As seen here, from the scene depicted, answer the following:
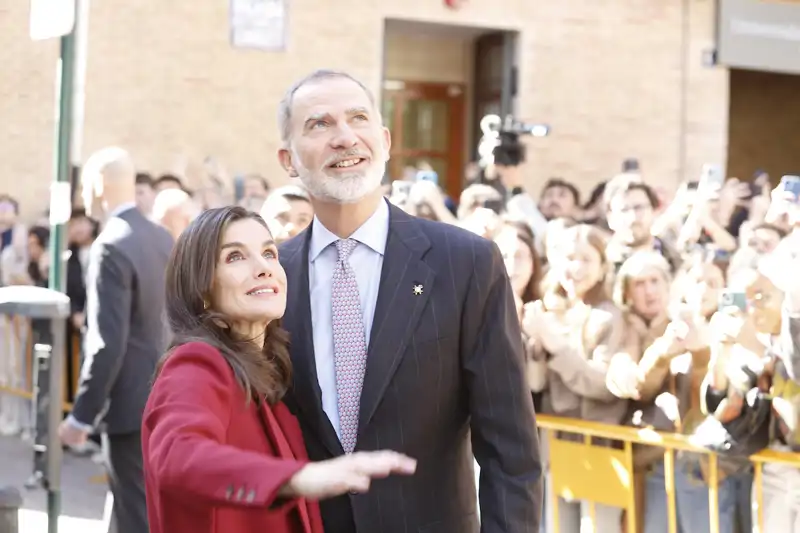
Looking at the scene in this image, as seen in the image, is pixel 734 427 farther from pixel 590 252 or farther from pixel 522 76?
pixel 522 76

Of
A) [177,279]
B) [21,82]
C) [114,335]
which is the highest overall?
[21,82]

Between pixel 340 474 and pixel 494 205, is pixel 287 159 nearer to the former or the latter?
pixel 340 474

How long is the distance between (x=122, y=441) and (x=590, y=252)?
250cm

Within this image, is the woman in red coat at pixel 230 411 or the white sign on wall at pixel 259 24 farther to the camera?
the white sign on wall at pixel 259 24

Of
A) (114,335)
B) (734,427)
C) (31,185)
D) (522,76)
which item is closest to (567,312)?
(734,427)

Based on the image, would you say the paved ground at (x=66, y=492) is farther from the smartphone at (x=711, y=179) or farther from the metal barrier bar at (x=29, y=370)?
the smartphone at (x=711, y=179)

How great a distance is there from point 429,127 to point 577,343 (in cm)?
1191

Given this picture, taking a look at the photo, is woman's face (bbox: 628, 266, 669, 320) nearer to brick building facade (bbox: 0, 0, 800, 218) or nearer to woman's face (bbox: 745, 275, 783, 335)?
woman's face (bbox: 745, 275, 783, 335)

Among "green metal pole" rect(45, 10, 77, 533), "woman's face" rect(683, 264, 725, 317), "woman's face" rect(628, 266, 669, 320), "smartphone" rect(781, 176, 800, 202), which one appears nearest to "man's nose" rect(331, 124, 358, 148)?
"green metal pole" rect(45, 10, 77, 533)

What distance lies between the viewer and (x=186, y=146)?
14.4 m

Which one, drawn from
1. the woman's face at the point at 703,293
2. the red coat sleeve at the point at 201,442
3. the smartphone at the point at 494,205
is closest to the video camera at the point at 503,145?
the smartphone at the point at 494,205

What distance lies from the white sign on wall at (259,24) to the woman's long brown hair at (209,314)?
12.1 metres

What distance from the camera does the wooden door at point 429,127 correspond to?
1731 cm

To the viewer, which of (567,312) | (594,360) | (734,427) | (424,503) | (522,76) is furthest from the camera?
(522,76)
